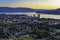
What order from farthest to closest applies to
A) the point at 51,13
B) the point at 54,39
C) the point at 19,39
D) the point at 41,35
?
the point at 51,13, the point at 41,35, the point at 19,39, the point at 54,39

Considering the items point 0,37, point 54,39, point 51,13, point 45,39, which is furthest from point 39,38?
point 51,13

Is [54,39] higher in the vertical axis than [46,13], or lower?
higher

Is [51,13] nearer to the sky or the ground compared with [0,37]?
nearer to the ground

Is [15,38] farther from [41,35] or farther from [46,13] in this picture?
[46,13]

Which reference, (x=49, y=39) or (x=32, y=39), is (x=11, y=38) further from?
(x=49, y=39)

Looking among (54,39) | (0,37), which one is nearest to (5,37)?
(0,37)

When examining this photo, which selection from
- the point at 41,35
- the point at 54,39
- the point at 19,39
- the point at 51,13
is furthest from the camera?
the point at 51,13

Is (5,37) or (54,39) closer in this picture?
(54,39)

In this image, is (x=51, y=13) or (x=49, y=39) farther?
(x=51, y=13)

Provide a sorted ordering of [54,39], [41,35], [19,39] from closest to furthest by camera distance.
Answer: [54,39] < [19,39] < [41,35]
